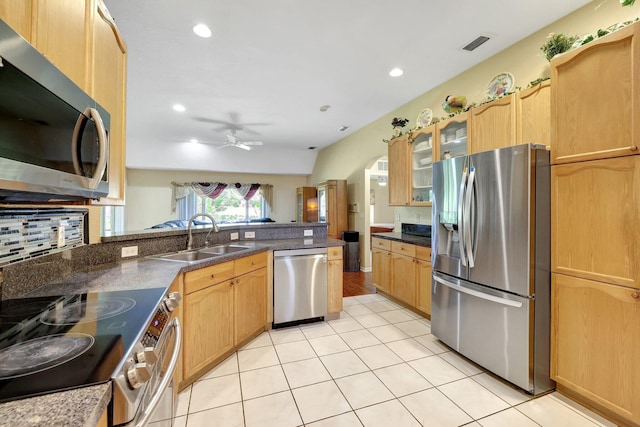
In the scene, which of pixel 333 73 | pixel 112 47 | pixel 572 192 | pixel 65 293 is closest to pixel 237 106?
pixel 333 73

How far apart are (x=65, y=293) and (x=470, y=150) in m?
3.21

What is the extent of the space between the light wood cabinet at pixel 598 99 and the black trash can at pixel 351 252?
3.91 m

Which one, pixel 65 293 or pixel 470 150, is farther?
pixel 470 150

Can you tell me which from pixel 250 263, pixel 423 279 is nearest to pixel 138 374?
pixel 250 263

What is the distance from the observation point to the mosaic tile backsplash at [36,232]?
108 cm

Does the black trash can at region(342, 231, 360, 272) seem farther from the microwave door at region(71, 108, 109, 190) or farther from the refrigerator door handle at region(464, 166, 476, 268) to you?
the microwave door at region(71, 108, 109, 190)

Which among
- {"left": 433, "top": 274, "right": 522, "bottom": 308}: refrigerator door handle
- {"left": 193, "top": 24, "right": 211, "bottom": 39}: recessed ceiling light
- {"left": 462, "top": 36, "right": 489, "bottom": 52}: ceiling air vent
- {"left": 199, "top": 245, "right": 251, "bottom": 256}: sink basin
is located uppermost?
{"left": 462, "top": 36, "right": 489, "bottom": 52}: ceiling air vent

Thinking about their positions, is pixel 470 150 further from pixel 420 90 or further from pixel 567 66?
pixel 420 90

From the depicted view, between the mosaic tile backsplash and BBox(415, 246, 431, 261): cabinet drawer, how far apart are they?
2926 mm

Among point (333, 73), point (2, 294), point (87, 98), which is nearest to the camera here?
point (87, 98)

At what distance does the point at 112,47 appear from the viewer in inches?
57.3

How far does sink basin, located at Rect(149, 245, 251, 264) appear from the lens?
2.28 m

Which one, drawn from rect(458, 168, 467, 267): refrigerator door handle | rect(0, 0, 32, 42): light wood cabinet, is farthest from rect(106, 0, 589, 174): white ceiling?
rect(0, 0, 32, 42): light wood cabinet

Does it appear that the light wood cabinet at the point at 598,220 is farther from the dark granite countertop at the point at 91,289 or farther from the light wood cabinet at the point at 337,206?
the light wood cabinet at the point at 337,206
